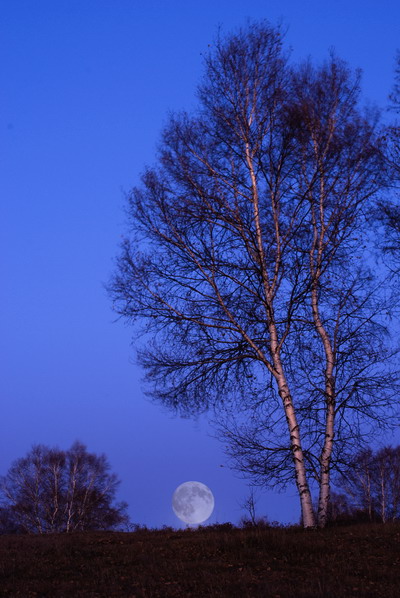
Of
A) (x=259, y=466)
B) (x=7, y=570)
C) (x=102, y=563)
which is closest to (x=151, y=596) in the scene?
(x=102, y=563)

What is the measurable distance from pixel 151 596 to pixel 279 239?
8648 mm

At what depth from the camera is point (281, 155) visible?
14258 mm

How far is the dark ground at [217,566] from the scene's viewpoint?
7.84 m

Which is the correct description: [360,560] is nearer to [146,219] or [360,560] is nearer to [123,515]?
[146,219]

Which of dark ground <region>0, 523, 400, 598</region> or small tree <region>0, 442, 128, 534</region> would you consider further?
small tree <region>0, 442, 128, 534</region>

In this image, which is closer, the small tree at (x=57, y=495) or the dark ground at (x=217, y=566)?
the dark ground at (x=217, y=566)

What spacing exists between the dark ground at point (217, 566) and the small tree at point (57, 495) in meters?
28.7

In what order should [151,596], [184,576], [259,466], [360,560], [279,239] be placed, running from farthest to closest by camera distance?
[279,239]
[259,466]
[360,560]
[184,576]
[151,596]

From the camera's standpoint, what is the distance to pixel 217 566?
9266mm

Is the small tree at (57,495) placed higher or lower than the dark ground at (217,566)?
higher

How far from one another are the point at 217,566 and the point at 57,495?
34.1 meters

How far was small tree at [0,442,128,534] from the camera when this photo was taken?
39.3 meters

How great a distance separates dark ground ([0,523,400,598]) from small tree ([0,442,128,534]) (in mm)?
28708

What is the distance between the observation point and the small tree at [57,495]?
39344mm
